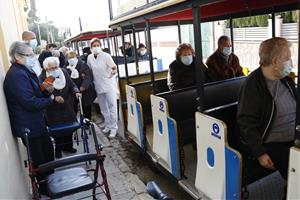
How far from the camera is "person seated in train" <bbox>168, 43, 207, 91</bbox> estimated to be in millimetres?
3925

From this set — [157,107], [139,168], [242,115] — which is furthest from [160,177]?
[242,115]

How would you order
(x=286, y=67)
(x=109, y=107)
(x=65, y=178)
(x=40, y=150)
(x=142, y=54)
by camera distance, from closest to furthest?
(x=286, y=67) < (x=65, y=178) < (x=40, y=150) < (x=109, y=107) < (x=142, y=54)

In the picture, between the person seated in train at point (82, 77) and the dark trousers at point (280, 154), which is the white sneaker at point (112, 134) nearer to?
the person seated in train at point (82, 77)

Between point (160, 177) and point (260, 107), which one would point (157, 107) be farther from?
point (260, 107)

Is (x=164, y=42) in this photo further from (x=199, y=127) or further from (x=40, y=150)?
(x=199, y=127)

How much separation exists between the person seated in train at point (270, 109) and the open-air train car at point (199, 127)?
186mm

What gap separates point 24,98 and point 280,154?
2397mm

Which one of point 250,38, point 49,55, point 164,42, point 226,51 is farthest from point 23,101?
point 164,42

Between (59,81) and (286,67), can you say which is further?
(59,81)

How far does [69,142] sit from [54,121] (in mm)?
573

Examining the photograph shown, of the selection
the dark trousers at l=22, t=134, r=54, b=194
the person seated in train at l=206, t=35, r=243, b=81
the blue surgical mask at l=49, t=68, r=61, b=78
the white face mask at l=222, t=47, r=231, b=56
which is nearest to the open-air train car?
the person seated in train at l=206, t=35, r=243, b=81

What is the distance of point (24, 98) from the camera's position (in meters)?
2.94

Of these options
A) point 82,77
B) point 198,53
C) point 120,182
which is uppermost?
point 198,53

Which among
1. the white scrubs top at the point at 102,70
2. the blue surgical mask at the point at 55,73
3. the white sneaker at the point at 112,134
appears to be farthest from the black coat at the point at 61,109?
the white sneaker at the point at 112,134
